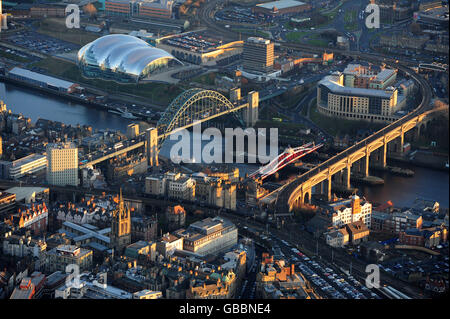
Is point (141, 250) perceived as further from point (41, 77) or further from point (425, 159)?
point (41, 77)

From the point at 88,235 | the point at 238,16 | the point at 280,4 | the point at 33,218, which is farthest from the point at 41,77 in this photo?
the point at 88,235

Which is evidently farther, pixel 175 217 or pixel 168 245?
pixel 175 217

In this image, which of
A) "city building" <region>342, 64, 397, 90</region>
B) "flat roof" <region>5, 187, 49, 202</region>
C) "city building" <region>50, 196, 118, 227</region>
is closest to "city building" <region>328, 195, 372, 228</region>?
"city building" <region>50, 196, 118, 227</region>

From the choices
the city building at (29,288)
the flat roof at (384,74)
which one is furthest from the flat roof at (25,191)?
the flat roof at (384,74)

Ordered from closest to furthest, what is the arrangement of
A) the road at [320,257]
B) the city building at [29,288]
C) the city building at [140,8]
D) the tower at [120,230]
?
the city building at [29,288]
the road at [320,257]
the tower at [120,230]
the city building at [140,8]

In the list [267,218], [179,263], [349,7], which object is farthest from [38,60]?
[179,263]

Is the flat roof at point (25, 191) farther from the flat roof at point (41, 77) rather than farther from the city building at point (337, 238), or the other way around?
the flat roof at point (41, 77)
